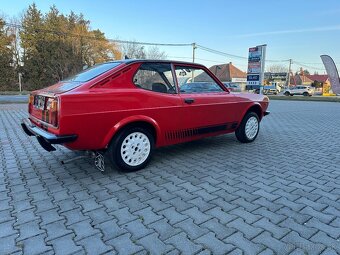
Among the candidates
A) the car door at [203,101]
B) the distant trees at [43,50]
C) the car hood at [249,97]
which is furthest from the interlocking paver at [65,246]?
the distant trees at [43,50]

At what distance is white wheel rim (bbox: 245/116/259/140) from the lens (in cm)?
555

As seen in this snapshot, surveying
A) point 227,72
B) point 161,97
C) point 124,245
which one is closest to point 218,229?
point 124,245

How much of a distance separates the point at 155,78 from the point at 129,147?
1140mm

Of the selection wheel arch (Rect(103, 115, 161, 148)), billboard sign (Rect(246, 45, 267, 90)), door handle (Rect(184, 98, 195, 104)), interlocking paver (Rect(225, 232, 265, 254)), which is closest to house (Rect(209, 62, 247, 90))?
billboard sign (Rect(246, 45, 267, 90))

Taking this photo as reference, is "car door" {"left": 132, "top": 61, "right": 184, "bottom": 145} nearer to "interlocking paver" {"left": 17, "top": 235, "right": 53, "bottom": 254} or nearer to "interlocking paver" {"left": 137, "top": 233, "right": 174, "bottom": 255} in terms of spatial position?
"interlocking paver" {"left": 137, "top": 233, "right": 174, "bottom": 255}

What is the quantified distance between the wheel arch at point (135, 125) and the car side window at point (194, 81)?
831mm

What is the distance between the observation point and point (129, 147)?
362 cm

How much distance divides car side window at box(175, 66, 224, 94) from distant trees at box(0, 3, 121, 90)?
34.6 meters

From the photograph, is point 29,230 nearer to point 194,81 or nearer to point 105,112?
point 105,112

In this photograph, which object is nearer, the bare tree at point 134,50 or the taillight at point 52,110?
the taillight at point 52,110

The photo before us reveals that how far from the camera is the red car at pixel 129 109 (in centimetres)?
310

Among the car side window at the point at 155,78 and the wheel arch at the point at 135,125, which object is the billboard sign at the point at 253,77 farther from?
the wheel arch at the point at 135,125

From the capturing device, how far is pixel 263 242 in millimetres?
2127

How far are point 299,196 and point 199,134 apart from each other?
76.7 inches
